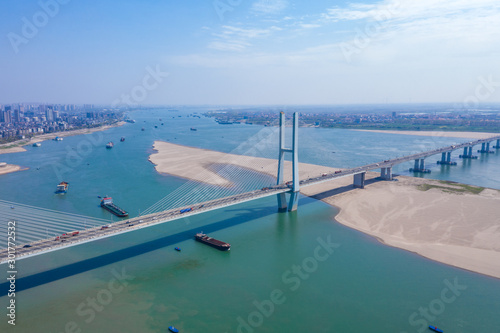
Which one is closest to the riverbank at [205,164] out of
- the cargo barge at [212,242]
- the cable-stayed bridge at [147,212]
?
the cable-stayed bridge at [147,212]

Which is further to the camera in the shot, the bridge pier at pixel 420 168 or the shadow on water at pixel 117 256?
the bridge pier at pixel 420 168

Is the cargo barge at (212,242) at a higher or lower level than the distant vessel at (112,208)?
lower

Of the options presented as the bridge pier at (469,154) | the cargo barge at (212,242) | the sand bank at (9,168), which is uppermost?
the bridge pier at (469,154)

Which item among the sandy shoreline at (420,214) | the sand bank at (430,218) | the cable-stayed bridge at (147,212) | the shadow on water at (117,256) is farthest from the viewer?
the sandy shoreline at (420,214)

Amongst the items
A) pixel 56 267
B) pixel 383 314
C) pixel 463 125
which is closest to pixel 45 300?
pixel 56 267

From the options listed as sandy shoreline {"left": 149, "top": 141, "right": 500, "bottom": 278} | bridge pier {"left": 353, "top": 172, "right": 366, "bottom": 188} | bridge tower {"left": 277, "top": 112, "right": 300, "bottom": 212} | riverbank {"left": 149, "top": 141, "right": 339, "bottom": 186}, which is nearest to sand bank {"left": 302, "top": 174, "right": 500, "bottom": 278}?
sandy shoreline {"left": 149, "top": 141, "right": 500, "bottom": 278}

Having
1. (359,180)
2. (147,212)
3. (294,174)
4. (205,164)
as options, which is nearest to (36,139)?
(205,164)

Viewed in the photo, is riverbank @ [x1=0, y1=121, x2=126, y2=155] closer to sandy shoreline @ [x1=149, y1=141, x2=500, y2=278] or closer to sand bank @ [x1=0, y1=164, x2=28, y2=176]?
sand bank @ [x1=0, y1=164, x2=28, y2=176]

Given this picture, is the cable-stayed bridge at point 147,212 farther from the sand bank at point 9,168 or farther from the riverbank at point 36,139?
the riverbank at point 36,139
